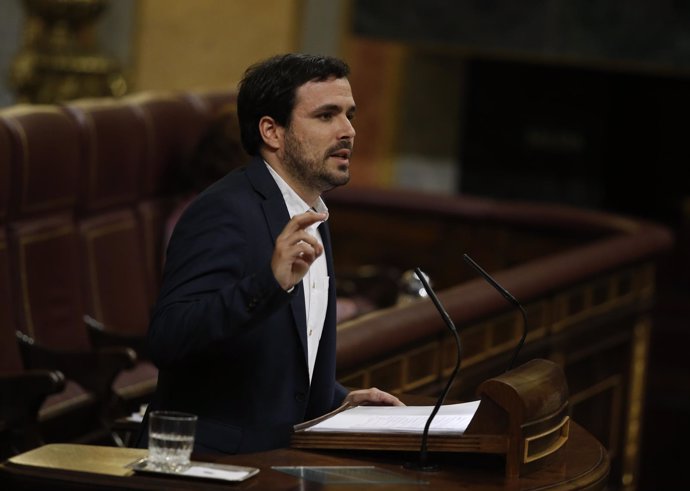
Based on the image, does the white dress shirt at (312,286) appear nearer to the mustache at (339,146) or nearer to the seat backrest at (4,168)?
the mustache at (339,146)

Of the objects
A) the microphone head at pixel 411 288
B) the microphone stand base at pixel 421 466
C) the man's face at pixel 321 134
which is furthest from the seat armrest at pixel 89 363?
the microphone stand base at pixel 421 466

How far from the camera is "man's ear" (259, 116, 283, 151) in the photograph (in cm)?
250

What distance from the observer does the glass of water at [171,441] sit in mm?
2180

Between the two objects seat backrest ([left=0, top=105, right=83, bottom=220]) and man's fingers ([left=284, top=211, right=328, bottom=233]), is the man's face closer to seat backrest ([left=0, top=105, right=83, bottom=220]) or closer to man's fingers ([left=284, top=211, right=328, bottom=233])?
man's fingers ([left=284, top=211, right=328, bottom=233])

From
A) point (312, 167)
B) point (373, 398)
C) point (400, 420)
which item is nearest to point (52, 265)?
point (373, 398)

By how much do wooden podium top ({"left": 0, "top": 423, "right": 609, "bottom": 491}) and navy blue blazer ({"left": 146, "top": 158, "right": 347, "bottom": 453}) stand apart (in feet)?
0.30

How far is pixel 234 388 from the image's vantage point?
2.43 m

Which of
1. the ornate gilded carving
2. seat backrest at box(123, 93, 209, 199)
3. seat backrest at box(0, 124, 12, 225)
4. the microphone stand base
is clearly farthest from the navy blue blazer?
the ornate gilded carving

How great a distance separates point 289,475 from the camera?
222 cm

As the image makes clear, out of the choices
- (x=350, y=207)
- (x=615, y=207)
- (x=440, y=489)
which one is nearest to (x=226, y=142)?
(x=350, y=207)

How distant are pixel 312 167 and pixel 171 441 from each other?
Result: 55 cm

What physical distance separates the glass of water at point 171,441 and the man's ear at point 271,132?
0.54 m

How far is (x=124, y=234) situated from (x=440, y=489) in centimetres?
302

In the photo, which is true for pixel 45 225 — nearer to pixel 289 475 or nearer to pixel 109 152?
pixel 109 152
